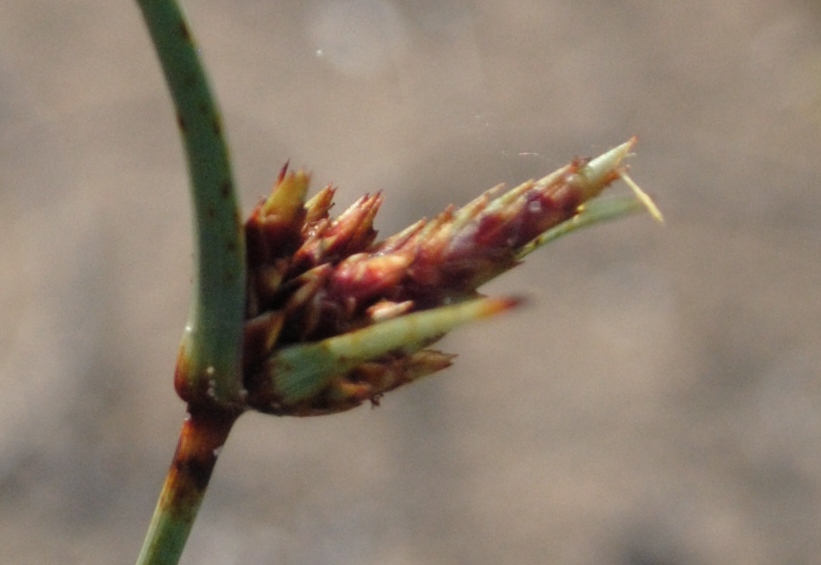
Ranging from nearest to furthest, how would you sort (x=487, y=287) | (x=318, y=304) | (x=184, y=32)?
(x=184, y=32) < (x=318, y=304) < (x=487, y=287)

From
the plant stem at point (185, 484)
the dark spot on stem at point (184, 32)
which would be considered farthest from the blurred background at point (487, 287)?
the dark spot on stem at point (184, 32)

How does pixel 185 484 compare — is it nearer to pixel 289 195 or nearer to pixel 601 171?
pixel 289 195

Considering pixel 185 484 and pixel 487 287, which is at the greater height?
pixel 487 287

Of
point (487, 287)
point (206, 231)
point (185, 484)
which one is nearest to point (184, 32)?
point (206, 231)

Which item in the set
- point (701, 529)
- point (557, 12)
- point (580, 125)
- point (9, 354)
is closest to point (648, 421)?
point (701, 529)

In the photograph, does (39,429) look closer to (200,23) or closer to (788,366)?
(200,23)

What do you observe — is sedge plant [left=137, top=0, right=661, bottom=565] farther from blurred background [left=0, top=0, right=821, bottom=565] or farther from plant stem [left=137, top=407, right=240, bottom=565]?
blurred background [left=0, top=0, right=821, bottom=565]
